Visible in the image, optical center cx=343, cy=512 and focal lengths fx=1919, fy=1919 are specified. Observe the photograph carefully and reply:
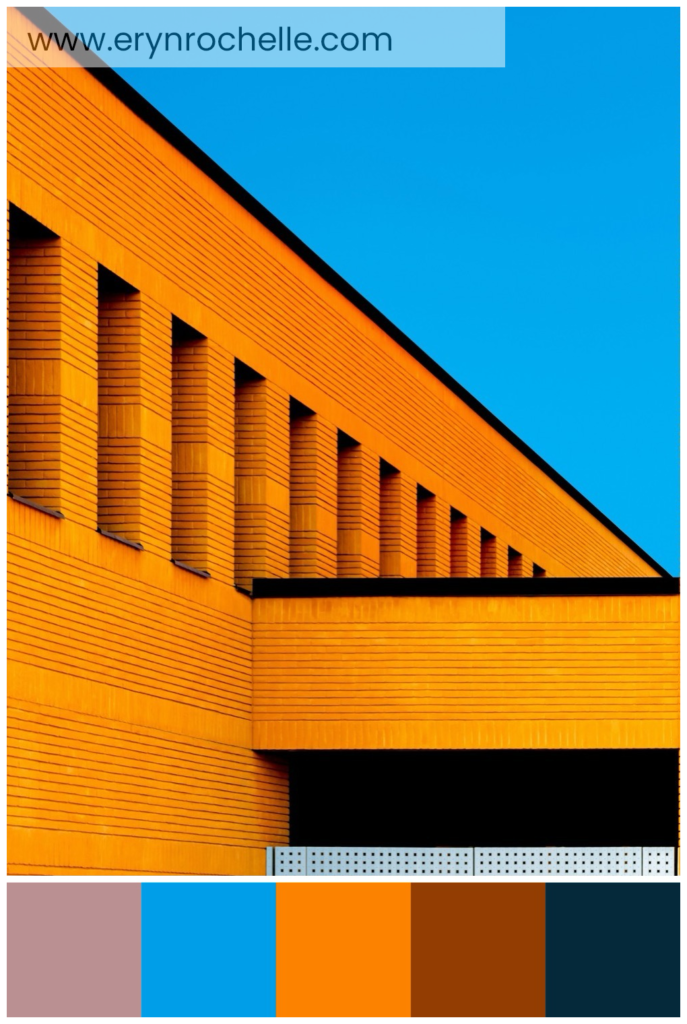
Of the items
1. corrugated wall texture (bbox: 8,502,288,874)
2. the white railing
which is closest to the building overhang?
corrugated wall texture (bbox: 8,502,288,874)

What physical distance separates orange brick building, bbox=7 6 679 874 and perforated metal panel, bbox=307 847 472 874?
28.8 inches

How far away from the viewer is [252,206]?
2159 cm

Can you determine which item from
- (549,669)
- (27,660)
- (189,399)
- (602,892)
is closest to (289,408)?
(189,399)

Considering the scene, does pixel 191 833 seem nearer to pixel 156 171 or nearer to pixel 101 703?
pixel 101 703

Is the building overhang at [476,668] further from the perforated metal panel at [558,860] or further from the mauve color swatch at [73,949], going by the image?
the mauve color swatch at [73,949]

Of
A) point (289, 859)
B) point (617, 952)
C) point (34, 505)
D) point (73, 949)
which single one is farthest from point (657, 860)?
point (73, 949)

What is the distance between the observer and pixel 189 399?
20.1 meters

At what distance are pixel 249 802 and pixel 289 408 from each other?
4676mm

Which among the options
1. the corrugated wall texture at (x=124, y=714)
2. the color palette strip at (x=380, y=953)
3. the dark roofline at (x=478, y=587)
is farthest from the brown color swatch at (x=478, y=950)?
the dark roofline at (x=478, y=587)

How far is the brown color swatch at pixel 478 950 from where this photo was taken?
11242 millimetres

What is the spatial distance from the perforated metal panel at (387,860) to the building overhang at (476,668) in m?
1.59

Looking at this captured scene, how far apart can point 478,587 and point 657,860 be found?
4203 millimetres

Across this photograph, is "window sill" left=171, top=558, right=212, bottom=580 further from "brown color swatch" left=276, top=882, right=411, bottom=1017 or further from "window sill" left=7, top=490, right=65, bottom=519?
"brown color swatch" left=276, top=882, right=411, bottom=1017

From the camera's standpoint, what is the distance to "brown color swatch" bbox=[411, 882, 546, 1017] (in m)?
11.2
